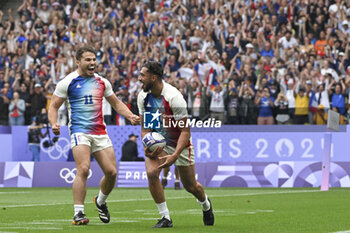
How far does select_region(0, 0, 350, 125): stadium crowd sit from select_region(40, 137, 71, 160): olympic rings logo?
3.40ft

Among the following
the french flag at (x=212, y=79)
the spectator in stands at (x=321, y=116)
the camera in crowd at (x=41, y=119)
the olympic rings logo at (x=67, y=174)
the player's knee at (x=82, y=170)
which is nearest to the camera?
the player's knee at (x=82, y=170)

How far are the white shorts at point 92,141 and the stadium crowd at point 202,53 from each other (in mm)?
14253

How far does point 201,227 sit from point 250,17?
19919 mm

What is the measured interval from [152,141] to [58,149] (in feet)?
59.8

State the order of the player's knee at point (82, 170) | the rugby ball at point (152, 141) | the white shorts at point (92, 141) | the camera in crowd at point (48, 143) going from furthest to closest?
1. the camera in crowd at point (48, 143)
2. the white shorts at point (92, 141)
3. the player's knee at point (82, 170)
4. the rugby ball at point (152, 141)

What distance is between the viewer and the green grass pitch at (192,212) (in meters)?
11.1

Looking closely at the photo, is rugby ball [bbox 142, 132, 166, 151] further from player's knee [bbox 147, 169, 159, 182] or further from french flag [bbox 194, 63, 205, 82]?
french flag [bbox 194, 63, 205, 82]

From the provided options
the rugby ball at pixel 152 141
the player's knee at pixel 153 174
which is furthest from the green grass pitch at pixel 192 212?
the rugby ball at pixel 152 141

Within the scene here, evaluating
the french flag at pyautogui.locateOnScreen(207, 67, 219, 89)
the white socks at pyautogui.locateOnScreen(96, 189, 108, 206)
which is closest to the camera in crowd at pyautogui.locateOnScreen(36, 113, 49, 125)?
the french flag at pyautogui.locateOnScreen(207, 67, 219, 89)

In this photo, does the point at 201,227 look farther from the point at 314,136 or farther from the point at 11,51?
the point at 11,51

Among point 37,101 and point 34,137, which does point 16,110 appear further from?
point 34,137

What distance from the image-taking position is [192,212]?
46.6 ft

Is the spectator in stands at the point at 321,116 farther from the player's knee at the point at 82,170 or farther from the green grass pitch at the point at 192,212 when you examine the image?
the player's knee at the point at 82,170

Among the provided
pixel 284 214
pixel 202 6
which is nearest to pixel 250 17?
pixel 202 6
